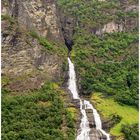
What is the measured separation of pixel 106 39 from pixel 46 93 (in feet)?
103

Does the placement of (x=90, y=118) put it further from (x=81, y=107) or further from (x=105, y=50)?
(x=105, y=50)

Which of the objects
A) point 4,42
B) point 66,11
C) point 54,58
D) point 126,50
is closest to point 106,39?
point 126,50

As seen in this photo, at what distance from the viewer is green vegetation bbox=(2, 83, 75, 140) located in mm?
65625

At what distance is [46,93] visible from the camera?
77562 mm

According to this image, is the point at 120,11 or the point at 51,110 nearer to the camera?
the point at 51,110

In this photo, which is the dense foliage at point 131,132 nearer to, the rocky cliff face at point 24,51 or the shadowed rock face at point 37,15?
the rocky cliff face at point 24,51

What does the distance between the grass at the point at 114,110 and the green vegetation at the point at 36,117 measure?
551cm

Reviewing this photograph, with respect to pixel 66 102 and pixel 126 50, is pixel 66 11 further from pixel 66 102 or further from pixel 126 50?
pixel 66 102

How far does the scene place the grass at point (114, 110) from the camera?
233 feet

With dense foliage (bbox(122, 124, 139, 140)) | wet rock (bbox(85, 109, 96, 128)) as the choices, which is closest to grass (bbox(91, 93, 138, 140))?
dense foliage (bbox(122, 124, 139, 140))

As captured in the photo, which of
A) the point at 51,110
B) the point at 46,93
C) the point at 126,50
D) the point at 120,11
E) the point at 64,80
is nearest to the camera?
the point at 51,110

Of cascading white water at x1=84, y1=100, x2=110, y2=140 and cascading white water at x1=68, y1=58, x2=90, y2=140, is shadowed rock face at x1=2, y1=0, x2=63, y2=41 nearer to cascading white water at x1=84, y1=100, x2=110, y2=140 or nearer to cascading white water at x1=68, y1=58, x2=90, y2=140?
cascading white water at x1=68, y1=58, x2=90, y2=140

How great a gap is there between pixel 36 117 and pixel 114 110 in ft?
43.0

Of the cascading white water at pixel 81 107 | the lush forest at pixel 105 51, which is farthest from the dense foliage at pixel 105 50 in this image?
the cascading white water at pixel 81 107
